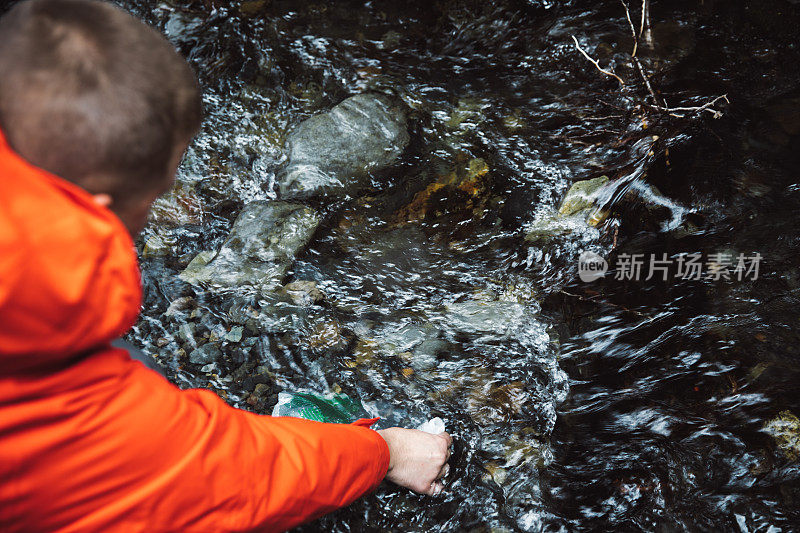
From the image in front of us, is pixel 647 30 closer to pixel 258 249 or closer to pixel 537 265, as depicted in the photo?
pixel 537 265

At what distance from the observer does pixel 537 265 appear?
11.2ft

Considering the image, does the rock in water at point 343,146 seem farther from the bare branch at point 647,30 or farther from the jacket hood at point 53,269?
the jacket hood at point 53,269

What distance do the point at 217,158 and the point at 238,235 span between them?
1.03 meters

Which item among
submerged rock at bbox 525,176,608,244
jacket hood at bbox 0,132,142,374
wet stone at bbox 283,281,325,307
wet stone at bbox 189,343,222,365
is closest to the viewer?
jacket hood at bbox 0,132,142,374

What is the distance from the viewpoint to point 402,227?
3732 millimetres

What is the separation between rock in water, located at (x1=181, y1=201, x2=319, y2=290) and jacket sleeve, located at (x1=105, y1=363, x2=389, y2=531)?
1.60 m

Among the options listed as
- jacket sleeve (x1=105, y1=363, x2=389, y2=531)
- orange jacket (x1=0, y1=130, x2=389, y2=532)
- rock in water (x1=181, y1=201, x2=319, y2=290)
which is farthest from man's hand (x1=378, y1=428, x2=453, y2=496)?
rock in water (x1=181, y1=201, x2=319, y2=290)

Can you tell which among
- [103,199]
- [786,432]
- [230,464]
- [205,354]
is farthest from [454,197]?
[103,199]

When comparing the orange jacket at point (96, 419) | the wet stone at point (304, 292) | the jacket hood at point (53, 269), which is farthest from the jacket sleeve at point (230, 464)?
the wet stone at point (304, 292)

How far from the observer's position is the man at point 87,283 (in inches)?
41.8

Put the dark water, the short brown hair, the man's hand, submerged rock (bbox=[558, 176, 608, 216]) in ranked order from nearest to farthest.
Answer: the short brown hair
the man's hand
the dark water
submerged rock (bbox=[558, 176, 608, 216])

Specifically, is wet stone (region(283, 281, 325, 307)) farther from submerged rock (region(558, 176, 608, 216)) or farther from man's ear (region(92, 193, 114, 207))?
man's ear (region(92, 193, 114, 207))

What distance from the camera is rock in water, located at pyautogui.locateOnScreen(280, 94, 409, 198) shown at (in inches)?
156

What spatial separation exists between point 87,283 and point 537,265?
2.75 meters
